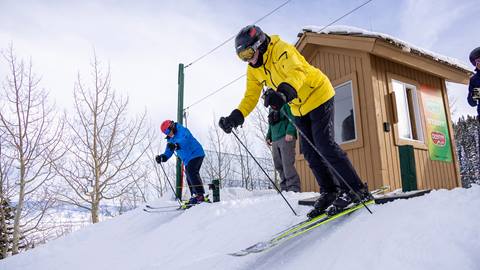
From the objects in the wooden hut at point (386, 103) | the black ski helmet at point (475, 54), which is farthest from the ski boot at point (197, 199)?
the black ski helmet at point (475, 54)

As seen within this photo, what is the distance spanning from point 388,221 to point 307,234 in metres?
0.79

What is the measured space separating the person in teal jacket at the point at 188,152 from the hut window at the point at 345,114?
10.2 feet

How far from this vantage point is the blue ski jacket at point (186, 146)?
7117 millimetres

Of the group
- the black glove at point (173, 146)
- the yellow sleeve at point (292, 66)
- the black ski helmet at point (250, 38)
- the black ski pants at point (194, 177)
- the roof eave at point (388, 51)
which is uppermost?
the roof eave at point (388, 51)

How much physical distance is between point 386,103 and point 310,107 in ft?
14.5

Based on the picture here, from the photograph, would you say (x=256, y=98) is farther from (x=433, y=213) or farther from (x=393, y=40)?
(x=393, y=40)

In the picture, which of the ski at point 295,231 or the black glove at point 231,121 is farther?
the black glove at point 231,121

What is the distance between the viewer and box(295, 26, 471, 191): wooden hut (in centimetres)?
686

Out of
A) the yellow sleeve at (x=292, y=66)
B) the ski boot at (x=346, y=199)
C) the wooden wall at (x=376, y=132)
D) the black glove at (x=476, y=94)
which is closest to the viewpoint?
the yellow sleeve at (x=292, y=66)

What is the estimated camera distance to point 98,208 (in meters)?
14.1

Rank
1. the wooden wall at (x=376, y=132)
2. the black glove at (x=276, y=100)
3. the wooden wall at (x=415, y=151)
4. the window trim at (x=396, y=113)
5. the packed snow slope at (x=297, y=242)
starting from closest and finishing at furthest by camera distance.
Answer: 1. the packed snow slope at (x=297, y=242)
2. the black glove at (x=276, y=100)
3. the wooden wall at (x=376, y=132)
4. the wooden wall at (x=415, y=151)
5. the window trim at (x=396, y=113)

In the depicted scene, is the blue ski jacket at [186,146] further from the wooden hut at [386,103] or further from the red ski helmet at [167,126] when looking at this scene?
the wooden hut at [386,103]

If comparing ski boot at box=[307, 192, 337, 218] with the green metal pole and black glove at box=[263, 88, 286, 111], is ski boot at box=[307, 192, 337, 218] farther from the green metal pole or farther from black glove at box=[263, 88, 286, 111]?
the green metal pole

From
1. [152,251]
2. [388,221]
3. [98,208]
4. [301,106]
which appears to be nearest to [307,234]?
[388,221]
